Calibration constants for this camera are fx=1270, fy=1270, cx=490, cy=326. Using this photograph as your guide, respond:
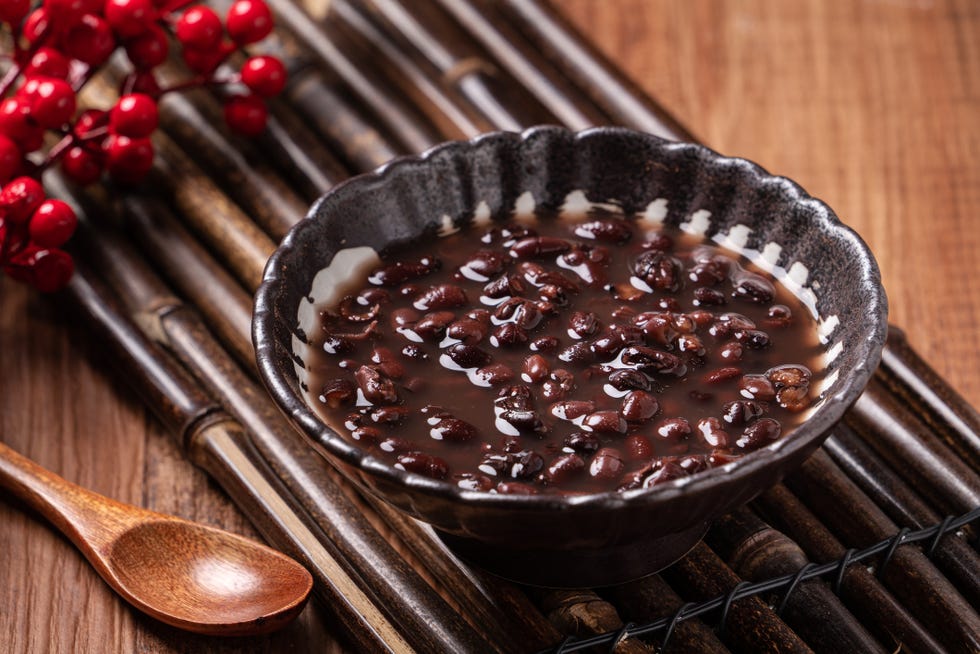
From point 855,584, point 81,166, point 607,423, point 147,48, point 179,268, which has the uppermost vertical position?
point 147,48

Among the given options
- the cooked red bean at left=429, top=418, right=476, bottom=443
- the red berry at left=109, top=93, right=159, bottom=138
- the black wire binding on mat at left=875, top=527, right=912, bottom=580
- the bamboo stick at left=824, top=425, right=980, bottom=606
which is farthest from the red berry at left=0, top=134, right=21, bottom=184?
the black wire binding on mat at left=875, top=527, right=912, bottom=580

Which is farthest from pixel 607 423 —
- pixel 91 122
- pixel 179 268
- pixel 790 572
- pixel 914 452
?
pixel 91 122

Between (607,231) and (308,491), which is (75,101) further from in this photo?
(607,231)

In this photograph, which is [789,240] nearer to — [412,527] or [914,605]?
[914,605]

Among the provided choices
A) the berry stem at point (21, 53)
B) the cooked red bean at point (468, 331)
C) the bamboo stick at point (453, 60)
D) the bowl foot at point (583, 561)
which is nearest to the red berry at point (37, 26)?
the berry stem at point (21, 53)

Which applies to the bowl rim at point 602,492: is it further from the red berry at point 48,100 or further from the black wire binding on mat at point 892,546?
the red berry at point 48,100

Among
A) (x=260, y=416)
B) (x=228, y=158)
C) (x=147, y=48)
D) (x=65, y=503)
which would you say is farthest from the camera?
(x=228, y=158)
